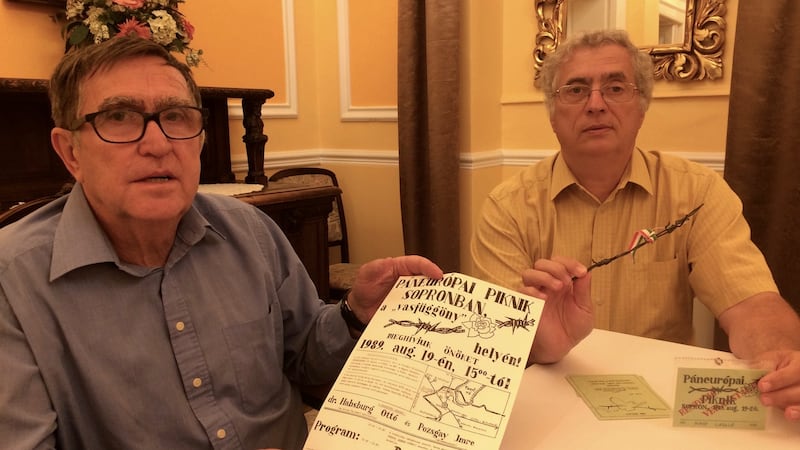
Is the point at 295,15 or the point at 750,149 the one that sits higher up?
the point at 295,15

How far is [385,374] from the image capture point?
0.89 m

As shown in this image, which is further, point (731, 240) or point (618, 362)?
point (731, 240)

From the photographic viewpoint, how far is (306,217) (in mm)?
2377

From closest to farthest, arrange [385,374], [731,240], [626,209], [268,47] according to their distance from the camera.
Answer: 1. [385,374]
2. [731,240]
3. [626,209]
4. [268,47]

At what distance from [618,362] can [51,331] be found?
1016 millimetres

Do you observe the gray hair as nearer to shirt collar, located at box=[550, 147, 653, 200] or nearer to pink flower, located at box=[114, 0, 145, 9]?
shirt collar, located at box=[550, 147, 653, 200]

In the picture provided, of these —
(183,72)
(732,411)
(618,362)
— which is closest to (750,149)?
(618,362)

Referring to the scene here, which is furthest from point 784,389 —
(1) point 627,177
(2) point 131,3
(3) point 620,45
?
(2) point 131,3

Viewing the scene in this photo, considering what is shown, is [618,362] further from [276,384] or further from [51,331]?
[51,331]

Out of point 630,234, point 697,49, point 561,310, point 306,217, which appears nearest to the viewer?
point 561,310

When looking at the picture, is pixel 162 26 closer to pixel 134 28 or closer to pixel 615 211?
pixel 134 28

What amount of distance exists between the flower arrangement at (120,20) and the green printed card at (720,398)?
6.41 feet

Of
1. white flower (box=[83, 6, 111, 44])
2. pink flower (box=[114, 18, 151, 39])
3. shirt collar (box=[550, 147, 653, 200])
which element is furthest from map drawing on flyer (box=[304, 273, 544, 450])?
white flower (box=[83, 6, 111, 44])

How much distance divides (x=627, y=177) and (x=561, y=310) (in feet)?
2.09
